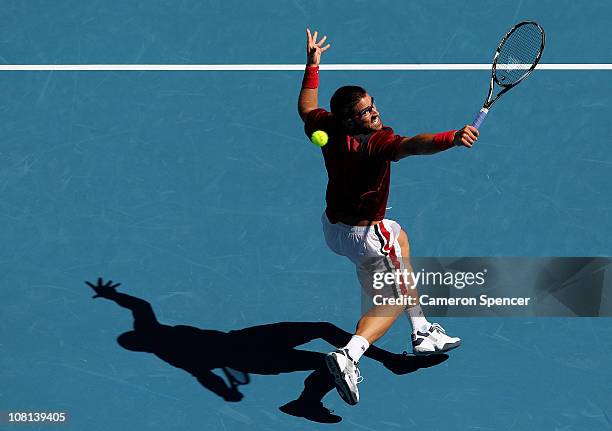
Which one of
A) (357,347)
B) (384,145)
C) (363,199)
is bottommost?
(357,347)

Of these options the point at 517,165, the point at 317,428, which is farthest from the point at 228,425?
the point at 517,165

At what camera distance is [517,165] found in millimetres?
8062

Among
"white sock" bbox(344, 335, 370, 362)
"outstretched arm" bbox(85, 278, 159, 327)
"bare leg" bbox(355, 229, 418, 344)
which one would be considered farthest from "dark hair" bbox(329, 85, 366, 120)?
"outstretched arm" bbox(85, 278, 159, 327)

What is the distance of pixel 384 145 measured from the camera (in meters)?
6.18

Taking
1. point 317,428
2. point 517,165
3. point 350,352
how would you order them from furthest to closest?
point 517,165, point 317,428, point 350,352

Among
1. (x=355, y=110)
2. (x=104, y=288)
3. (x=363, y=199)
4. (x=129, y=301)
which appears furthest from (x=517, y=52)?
(x=104, y=288)

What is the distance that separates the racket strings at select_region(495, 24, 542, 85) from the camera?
713 centimetres

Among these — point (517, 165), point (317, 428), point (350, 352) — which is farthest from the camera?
point (517, 165)

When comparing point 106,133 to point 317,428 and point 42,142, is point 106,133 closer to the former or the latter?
point 42,142

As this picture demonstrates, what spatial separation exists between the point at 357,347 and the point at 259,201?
1893 millimetres

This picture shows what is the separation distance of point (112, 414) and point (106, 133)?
8.14 feet

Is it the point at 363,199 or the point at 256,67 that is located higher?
the point at 256,67

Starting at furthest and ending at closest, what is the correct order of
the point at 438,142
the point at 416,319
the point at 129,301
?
the point at 129,301, the point at 416,319, the point at 438,142

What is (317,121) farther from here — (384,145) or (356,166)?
(384,145)
